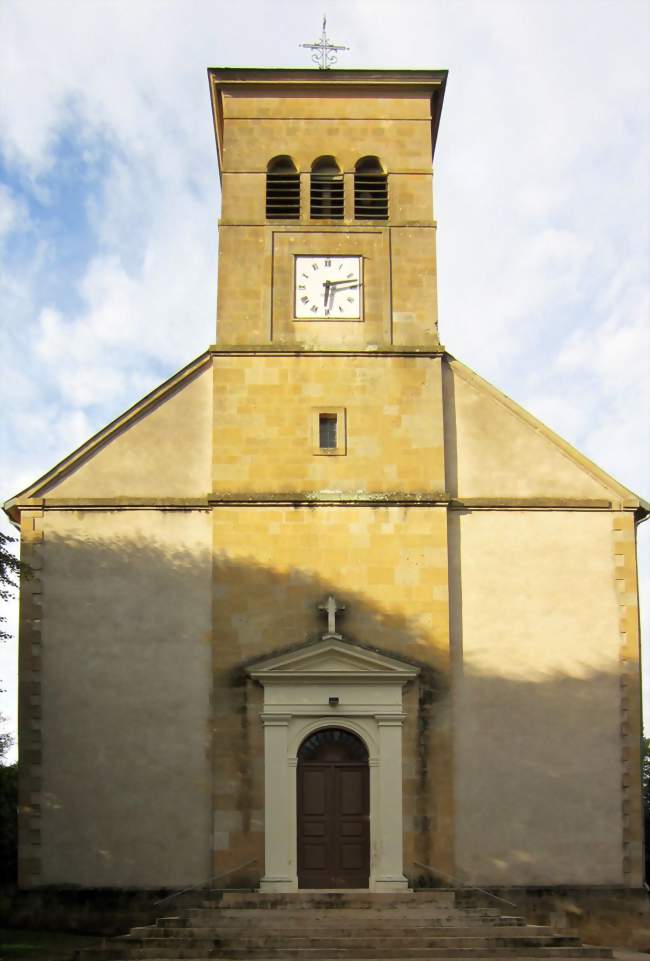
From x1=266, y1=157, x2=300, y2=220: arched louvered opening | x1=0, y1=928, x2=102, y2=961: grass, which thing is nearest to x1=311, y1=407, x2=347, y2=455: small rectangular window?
x1=266, y1=157, x2=300, y2=220: arched louvered opening

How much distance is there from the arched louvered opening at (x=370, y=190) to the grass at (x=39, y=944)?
42.3ft

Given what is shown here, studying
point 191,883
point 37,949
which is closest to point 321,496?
point 191,883

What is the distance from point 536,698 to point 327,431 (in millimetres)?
5571

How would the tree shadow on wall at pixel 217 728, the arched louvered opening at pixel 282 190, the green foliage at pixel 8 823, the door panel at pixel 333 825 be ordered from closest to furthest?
1. the door panel at pixel 333 825
2. the tree shadow on wall at pixel 217 728
3. the arched louvered opening at pixel 282 190
4. the green foliage at pixel 8 823

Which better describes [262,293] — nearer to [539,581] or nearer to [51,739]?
[539,581]

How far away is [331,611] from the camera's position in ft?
68.2

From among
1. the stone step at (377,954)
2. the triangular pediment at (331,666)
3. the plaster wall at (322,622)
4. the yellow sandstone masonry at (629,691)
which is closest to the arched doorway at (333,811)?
the plaster wall at (322,622)

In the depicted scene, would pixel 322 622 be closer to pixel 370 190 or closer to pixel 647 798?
pixel 370 190

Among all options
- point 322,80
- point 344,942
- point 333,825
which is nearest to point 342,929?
point 344,942

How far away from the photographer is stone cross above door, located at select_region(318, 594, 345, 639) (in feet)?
68.0

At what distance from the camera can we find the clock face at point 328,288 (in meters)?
22.6

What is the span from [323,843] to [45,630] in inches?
218

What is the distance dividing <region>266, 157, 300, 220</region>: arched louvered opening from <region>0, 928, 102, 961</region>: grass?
1241 cm

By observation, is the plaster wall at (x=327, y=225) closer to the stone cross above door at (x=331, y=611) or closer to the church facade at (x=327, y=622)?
the church facade at (x=327, y=622)
